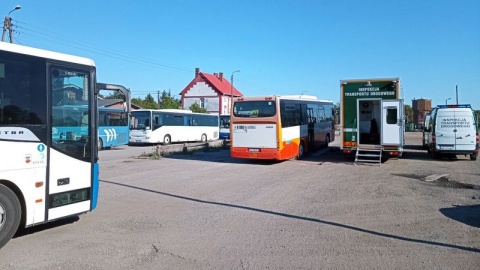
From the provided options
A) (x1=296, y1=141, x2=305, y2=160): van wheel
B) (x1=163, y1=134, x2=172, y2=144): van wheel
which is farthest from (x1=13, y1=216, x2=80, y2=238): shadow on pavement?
(x1=163, y1=134, x2=172, y2=144): van wheel

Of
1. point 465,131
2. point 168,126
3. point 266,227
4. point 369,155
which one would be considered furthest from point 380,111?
point 168,126

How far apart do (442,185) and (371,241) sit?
651 centimetres

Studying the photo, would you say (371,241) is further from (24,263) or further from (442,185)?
(442,185)

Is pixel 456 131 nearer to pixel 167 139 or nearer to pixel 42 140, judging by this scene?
pixel 42 140

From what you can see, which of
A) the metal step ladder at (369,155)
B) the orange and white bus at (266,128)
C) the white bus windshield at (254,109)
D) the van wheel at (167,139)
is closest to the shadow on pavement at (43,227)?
the orange and white bus at (266,128)

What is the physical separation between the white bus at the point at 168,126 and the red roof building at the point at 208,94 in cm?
2867

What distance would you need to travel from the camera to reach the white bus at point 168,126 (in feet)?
103

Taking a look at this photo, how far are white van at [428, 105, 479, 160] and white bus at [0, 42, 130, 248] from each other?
16.6m

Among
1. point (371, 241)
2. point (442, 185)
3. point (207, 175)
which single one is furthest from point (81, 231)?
point (442, 185)

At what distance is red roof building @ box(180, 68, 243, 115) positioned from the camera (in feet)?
223

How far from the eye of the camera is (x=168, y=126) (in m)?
33.1

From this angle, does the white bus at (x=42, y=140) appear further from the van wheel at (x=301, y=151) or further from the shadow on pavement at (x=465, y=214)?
the van wheel at (x=301, y=151)

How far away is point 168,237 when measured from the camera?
20.4 feet

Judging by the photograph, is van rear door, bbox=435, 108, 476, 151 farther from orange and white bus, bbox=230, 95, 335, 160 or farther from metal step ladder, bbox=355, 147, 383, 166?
orange and white bus, bbox=230, 95, 335, 160
